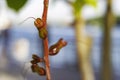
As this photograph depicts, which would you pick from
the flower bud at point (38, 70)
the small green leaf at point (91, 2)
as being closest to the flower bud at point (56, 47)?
the flower bud at point (38, 70)

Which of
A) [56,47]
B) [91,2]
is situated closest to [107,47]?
[91,2]

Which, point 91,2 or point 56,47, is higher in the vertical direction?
point 91,2

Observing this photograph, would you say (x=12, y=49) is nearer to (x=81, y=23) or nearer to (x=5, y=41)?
(x=5, y=41)

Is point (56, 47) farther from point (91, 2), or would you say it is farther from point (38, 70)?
point (91, 2)

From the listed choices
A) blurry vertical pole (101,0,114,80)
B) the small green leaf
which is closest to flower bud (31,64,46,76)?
the small green leaf

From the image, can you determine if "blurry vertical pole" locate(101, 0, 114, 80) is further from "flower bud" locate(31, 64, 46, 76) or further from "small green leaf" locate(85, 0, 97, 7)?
"flower bud" locate(31, 64, 46, 76)

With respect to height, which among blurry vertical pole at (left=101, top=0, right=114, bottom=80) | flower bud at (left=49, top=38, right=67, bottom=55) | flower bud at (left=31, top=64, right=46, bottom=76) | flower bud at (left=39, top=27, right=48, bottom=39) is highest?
blurry vertical pole at (left=101, top=0, right=114, bottom=80)

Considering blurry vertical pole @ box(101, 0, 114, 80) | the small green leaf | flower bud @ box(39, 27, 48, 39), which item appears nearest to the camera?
flower bud @ box(39, 27, 48, 39)

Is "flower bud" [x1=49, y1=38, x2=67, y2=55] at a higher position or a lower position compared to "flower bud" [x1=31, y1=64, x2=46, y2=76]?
higher

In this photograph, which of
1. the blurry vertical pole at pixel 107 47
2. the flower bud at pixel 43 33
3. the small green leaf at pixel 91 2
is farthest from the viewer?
the blurry vertical pole at pixel 107 47

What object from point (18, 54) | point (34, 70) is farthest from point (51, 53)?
point (18, 54)

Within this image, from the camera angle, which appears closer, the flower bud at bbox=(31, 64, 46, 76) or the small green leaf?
the flower bud at bbox=(31, 64, 46, 76)

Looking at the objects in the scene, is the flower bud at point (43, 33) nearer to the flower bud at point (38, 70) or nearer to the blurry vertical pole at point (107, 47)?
the flower bud at point (38, 70)

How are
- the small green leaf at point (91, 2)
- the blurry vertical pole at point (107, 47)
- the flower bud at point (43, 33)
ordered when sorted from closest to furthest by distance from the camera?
the flower bud at point (43, 33) < the small green leaf at point (91, 2) < the blurry vertical pole at point (107, 47)
